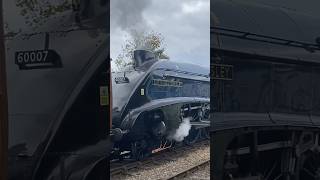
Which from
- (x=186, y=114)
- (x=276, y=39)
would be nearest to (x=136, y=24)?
(x=186, y=114)

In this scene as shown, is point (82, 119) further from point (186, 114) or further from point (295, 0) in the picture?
point (295, 0)

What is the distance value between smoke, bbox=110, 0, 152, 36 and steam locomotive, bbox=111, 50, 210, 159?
5.6 inches

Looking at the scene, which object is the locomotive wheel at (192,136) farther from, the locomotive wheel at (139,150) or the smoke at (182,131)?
the locomotive wheel at (139,150)

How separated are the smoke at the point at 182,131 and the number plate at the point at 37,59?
0.82m

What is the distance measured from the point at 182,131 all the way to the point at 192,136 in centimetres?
8

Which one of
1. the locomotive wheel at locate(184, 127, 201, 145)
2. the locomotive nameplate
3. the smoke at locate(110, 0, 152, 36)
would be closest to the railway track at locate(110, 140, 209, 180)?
the locomotive wheel at locate(184, 127, 201, 145)

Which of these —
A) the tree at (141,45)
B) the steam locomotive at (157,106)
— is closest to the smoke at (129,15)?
the tree at (141,45)

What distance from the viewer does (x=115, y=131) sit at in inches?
132

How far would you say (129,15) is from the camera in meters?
3.34

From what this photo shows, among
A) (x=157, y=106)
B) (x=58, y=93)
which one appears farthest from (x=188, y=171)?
(x=58, y=93)

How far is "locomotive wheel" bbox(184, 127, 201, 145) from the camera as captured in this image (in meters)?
3.25

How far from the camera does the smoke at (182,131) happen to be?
330 cm

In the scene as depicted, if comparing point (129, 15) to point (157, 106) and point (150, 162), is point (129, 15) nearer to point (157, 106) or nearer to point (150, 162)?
point (157, 106)

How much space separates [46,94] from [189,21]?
3.23 ft
